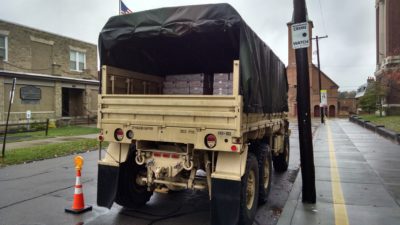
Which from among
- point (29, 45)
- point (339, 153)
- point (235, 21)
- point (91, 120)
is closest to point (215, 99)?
point (235, 21)

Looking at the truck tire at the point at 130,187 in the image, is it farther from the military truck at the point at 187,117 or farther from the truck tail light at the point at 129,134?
the truck tail light at the point at 129,134

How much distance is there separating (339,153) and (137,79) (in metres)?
8.78

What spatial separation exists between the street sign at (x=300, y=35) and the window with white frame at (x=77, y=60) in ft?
88.0

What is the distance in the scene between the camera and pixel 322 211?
5.84 m

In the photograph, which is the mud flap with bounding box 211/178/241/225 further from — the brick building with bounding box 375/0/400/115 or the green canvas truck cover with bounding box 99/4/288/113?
the brick building with bounding box 375/0/400/115

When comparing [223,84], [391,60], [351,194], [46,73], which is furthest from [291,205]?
[391,60]

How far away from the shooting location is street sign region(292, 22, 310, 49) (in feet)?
20.8

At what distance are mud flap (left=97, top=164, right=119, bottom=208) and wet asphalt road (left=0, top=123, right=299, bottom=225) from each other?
293 mm

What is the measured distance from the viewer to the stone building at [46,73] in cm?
2408

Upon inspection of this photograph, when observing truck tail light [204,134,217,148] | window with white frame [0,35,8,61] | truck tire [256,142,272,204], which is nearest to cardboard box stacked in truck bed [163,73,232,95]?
truck tire [256,142,272,204]

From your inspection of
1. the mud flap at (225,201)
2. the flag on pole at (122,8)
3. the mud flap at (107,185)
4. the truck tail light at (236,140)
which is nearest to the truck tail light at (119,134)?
the mud flap at (107,185)

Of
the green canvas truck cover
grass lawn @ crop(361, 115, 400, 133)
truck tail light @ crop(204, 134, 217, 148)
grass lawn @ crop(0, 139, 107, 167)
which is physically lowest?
grass lawn @ crop(0, 139, 107, 167)

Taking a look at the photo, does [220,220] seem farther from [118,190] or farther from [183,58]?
[183,58]

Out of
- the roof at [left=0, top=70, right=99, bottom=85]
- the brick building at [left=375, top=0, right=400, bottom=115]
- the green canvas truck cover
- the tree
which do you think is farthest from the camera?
the tree
